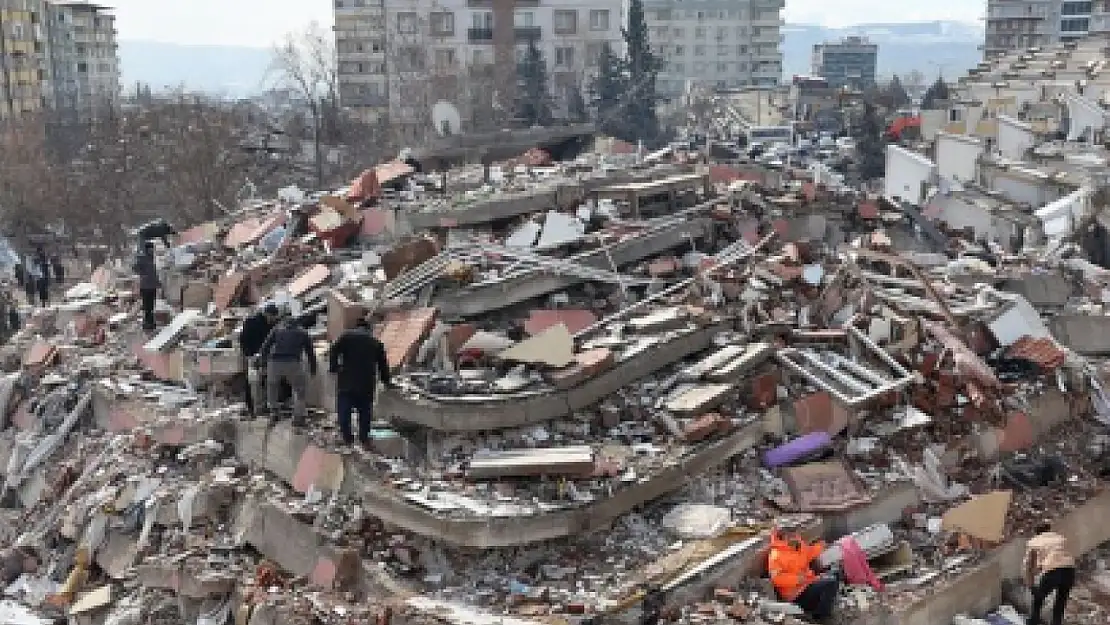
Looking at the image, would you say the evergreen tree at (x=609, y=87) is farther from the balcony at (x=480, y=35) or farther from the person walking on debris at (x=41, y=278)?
the person walking on debris at (x=41, y=278)

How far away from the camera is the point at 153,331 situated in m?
12.4

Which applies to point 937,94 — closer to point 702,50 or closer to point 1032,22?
point 702,50

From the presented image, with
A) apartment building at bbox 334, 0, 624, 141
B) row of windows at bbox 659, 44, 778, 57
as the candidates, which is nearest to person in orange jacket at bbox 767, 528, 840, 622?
apartment building at bbox 334, 0, 624, 141

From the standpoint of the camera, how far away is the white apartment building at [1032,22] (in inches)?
2808

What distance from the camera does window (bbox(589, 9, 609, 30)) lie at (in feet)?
158

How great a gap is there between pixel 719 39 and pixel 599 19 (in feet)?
90.9

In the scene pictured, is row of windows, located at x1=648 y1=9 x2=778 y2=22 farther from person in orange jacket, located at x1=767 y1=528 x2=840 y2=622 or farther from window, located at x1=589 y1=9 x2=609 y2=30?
person in orange jacket, located at x1=767 y1=528 x2=840 y2=622

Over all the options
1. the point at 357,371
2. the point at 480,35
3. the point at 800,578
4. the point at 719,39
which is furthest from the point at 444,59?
the point at 800,578

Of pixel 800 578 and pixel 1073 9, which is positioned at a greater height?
pixel 1073 9

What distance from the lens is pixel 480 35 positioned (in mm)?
47062

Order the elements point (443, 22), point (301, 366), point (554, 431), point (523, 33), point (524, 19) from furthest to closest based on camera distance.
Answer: point (523, 33), point (524, 19), point (443, 22), point (301, 366), point (554, 431)

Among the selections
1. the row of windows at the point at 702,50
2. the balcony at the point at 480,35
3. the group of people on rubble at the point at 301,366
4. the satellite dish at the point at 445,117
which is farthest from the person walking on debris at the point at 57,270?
the row of windows at the point at 702,50

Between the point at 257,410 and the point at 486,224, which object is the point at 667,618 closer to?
the point at 257,410

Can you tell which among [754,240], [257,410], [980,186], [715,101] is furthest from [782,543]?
[715,101]
